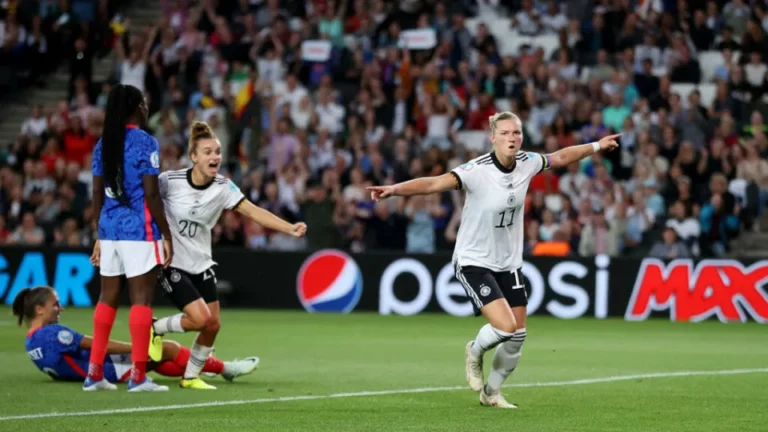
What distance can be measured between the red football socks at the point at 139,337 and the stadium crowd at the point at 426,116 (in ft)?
38.0

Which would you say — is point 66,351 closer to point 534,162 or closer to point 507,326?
point 507,326

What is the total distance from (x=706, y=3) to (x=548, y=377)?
50.0 ft

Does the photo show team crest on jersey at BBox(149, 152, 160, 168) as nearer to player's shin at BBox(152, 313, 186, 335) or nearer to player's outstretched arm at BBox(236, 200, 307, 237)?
player's outstretched arm at BBox(236, 200, 307, 237)

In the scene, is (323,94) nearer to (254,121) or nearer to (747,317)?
(254,121)

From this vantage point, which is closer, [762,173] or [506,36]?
[762,173]

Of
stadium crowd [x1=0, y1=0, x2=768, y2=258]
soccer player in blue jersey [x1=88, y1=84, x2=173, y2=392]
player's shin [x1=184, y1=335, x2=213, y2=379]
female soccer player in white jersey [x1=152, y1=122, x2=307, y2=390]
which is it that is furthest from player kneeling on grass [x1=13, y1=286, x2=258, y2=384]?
stadium crowd [x1=0, y1=0, x2=768, y2=258]

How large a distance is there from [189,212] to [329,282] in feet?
36.5

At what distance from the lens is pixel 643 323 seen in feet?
66.1

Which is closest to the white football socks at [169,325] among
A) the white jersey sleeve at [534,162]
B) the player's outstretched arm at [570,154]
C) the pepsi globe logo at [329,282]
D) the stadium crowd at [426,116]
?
the white jersey sleeve at [534,162]

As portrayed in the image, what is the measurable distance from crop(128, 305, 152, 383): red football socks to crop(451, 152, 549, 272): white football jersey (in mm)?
2428

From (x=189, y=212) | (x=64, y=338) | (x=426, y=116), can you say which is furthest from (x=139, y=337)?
(x=426, y=116)

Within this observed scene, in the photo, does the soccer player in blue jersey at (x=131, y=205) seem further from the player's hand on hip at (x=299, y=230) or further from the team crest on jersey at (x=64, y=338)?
the player's hand on hip at (x=299, y=230)

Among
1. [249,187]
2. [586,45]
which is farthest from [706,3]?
[249,187]

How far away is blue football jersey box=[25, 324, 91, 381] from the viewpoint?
1116 centimetres
